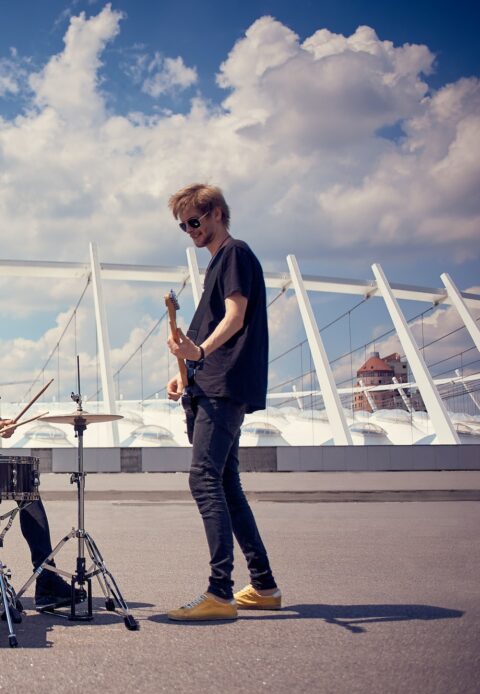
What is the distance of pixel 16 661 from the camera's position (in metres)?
3.35

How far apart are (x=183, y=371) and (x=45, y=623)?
1346mm

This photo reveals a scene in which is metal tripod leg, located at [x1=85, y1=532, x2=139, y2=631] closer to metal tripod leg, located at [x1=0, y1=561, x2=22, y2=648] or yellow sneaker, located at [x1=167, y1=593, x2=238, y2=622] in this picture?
yellow sneaker, located at [x1=167, y1=593, x2=238, y2=622]

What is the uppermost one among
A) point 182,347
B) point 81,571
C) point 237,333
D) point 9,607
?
point 237,333

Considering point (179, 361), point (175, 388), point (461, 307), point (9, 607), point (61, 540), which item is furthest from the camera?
point (461, 307)

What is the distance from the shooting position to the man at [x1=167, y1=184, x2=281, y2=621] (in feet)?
13.5

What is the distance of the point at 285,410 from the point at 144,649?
35.7 m

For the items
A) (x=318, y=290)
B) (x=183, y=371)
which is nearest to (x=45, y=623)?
(x=183, y=371)

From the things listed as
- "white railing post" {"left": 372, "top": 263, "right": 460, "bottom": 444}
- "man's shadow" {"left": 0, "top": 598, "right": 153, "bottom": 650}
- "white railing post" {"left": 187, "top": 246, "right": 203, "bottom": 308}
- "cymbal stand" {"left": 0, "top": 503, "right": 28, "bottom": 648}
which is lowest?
"man's shadow" {"left": 0, "top": 598, "right": 153, "bottom": 650}

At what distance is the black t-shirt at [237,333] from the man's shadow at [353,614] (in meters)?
1.00

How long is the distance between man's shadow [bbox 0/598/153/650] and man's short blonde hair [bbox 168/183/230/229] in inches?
78.4

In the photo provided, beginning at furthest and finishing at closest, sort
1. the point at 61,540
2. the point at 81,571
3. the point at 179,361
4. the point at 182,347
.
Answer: the point at 61,540 → the point at 81,571 → the point at 179,361 → the point at 182,347

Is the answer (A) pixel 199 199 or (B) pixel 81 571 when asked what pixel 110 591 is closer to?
(B) pixel 81 571

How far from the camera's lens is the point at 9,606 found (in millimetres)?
3799

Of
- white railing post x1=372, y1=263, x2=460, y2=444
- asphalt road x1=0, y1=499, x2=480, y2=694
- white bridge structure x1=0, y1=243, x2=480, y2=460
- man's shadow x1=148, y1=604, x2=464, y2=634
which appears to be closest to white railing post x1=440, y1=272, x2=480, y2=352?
white bridge structure x1=0, y1=243, x2=480, y2=460
